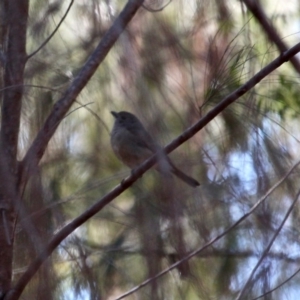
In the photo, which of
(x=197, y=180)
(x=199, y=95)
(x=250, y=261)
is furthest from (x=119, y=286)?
(x=199, y=95)

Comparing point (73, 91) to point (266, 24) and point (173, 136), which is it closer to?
point (173, 136)

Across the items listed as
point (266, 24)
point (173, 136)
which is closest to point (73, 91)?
point (173, 136)

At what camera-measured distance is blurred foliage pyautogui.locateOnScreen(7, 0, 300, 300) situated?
187 cm

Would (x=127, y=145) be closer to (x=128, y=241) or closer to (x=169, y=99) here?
(x=128, y=241)

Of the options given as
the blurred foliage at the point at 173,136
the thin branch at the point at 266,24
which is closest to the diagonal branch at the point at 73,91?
the blurred foliage at the point at 173,136

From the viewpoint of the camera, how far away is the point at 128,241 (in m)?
2.43

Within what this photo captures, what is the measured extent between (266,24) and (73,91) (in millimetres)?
634

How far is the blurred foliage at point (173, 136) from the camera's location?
1868 millimetres

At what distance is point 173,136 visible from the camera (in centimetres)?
204

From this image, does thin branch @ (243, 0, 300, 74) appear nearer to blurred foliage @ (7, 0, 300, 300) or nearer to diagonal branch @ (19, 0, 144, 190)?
blurred foliage @ (7, 0, 300, 300)

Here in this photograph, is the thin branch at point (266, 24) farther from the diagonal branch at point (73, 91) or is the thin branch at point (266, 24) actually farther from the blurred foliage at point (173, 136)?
the diagonal branch at point (73, 91)

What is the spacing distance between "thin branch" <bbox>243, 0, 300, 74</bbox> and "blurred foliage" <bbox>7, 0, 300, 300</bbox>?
0.09 ft

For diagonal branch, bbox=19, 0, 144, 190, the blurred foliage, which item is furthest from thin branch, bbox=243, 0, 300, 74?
diagonal branch, bbox=19, 0, 144, 190

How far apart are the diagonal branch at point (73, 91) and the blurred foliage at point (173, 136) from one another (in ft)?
0.09
